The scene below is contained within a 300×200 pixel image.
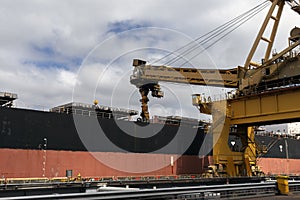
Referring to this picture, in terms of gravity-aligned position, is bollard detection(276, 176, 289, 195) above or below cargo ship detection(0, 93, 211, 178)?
below

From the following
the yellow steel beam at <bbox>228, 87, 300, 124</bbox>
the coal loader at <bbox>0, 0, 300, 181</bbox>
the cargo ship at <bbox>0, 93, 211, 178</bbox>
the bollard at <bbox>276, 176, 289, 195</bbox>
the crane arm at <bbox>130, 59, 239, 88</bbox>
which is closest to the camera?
the bollard at <bbox>276, 176, 289, 195</bbox>

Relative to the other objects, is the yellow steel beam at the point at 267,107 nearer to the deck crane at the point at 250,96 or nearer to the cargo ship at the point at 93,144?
the deck crane at the point at 250,96

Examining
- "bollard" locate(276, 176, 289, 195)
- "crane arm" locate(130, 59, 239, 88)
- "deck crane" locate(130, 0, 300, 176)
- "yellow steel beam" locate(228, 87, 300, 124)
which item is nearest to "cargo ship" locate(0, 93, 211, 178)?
"crane arm" locate(130, 59, 239, 88)

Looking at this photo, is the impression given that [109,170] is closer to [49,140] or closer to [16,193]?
[49,140]

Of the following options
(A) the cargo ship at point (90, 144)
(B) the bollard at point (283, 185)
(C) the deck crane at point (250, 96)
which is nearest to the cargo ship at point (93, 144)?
(A) the cargo ship at point (90, 144)

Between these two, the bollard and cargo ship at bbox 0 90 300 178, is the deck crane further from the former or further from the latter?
the bollard

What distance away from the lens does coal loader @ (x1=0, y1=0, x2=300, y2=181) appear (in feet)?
101

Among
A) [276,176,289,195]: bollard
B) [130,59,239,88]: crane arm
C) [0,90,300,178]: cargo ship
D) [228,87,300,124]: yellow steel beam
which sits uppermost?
[130,59,239,88]: crane arm

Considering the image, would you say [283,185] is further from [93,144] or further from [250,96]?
[93,144]

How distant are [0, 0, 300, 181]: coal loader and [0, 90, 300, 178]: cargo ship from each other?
10 cm

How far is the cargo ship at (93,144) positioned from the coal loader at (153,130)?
0.32 ft

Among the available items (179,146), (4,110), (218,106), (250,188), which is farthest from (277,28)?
(4,110)

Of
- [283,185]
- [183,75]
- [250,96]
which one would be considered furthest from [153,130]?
[283,185]

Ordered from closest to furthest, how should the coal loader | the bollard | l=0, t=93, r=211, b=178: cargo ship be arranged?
the bollard
the coal loader
l=0, t=93, r=211, b=178: cargo ship
